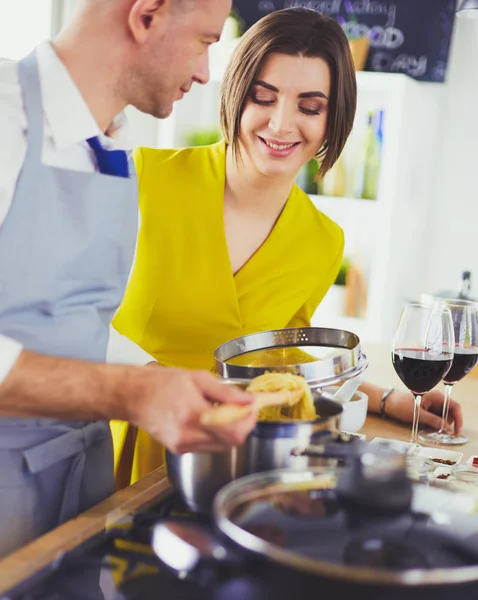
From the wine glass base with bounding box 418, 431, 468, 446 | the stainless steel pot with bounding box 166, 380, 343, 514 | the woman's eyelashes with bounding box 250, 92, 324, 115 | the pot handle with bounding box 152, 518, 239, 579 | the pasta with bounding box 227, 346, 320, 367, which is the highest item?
the woman's eyelashes with bounding box 250, 92, 324, 115

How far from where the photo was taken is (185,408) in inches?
29.7

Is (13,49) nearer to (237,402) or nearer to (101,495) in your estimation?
(101,495)

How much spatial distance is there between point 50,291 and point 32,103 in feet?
0.82

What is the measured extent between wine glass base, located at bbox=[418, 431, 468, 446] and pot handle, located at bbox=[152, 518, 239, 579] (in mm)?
716

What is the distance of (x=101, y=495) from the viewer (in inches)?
46.4

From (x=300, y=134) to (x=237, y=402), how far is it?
0.97 meters

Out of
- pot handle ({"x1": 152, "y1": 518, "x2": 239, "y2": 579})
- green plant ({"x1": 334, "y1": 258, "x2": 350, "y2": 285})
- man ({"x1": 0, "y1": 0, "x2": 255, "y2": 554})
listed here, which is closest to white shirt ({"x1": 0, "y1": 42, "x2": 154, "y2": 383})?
man ({"x1": 0, "y1": 0, "x2": 255, "y2": 554})

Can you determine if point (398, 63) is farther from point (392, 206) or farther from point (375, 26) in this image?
point (392, 206)

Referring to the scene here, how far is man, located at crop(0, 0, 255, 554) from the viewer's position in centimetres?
97

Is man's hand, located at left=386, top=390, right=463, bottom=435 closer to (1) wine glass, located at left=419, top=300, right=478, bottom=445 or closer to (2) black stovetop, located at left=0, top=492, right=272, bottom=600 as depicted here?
(1) wine glass, located at left=419, top=300, right=478, bottom=445

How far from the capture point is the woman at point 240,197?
1.56m

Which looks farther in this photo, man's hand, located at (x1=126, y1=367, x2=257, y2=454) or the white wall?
the white wall

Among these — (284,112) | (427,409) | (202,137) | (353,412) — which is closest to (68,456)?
(353,412)

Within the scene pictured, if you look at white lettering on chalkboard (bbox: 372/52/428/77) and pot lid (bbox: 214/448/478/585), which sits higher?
white lettering on chalkboard (bbox: 372/52/428/77)
